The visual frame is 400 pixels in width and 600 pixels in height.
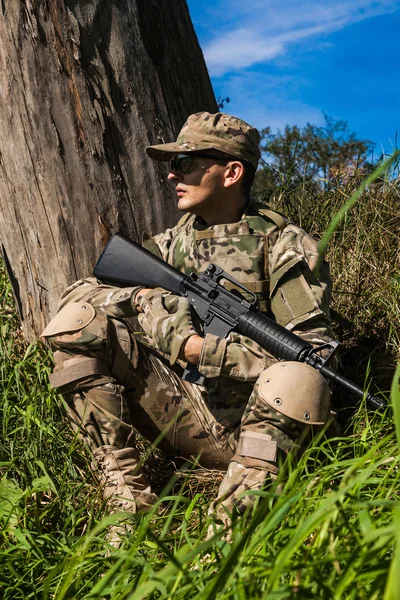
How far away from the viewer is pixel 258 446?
2.55m

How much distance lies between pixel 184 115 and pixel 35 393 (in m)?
1.74

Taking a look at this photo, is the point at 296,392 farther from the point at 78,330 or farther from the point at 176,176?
the point at 176,176

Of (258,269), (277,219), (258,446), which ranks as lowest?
(258,446)

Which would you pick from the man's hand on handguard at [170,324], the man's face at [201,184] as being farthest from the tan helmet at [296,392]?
the man's face at [201,184]

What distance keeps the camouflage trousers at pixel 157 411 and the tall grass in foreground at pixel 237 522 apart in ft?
0.46

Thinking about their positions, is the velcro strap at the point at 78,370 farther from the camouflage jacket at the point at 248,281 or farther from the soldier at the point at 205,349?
the camouflage jacket at the point at 248,281

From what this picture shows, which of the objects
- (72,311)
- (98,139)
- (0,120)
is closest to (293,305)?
(72,311)

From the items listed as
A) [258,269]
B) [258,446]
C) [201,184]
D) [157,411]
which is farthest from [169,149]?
[258,446]

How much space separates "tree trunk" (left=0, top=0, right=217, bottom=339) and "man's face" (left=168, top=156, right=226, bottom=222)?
452 millimetres

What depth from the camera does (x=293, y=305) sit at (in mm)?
2910

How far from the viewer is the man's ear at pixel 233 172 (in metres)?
3.23

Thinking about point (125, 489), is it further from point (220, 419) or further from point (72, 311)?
point (72, 311)

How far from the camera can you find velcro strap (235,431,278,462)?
8.30 feet

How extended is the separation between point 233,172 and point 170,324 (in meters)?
0.85
